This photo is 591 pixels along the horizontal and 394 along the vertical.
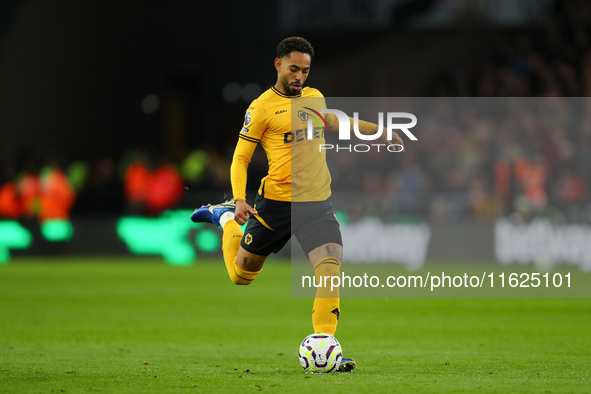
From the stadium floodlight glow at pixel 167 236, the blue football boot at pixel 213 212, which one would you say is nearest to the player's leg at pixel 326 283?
the blue football boot at pixel 213 212

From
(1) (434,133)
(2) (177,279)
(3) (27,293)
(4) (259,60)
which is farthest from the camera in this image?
(4) (259,60)

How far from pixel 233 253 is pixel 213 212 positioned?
0.57 meters

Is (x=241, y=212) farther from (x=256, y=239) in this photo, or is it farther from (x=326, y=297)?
(x=326, y=297)

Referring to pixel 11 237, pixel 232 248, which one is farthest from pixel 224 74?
pixel 232 248

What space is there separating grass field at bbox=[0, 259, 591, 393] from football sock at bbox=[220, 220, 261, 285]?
649mm

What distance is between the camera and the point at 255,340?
8.41 metres

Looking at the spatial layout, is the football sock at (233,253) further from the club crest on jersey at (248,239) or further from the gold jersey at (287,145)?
the gold jersey at (287,145)

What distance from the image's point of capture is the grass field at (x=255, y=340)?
18.8 feet

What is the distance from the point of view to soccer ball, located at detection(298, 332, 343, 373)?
19.7 feet

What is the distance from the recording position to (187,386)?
5559 mm

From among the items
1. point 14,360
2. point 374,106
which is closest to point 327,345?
point 14,360

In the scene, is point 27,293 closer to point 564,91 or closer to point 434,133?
point 434,133

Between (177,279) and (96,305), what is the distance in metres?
3.88

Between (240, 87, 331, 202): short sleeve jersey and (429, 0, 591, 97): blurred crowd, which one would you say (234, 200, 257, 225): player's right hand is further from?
(429, 0, 591, 97): blurred crowd
